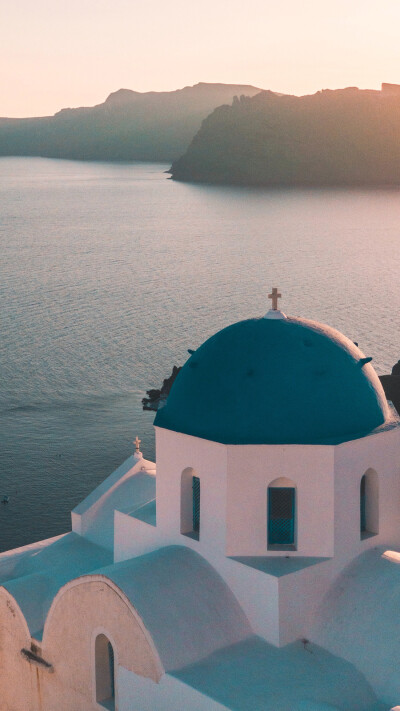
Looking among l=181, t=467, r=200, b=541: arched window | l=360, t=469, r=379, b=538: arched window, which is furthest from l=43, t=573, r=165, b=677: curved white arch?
l=360, t=469, r=379, b=538: arched window

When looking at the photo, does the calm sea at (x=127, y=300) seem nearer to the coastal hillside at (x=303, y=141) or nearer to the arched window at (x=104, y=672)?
the arched window at (x=104, y=672)

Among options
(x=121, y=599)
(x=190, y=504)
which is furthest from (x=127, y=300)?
(x=121, y=599)

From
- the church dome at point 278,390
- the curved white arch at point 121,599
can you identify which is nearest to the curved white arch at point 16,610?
the curved white arch at point 121,599

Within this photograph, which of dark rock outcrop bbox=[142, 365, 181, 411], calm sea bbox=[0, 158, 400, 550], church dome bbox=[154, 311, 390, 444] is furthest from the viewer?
dark rock outcrop bbox=[142, 365, 181, 411]

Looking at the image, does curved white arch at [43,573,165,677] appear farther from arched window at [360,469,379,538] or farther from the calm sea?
Result: the calm sea

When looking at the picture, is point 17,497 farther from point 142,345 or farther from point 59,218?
point 59,218
